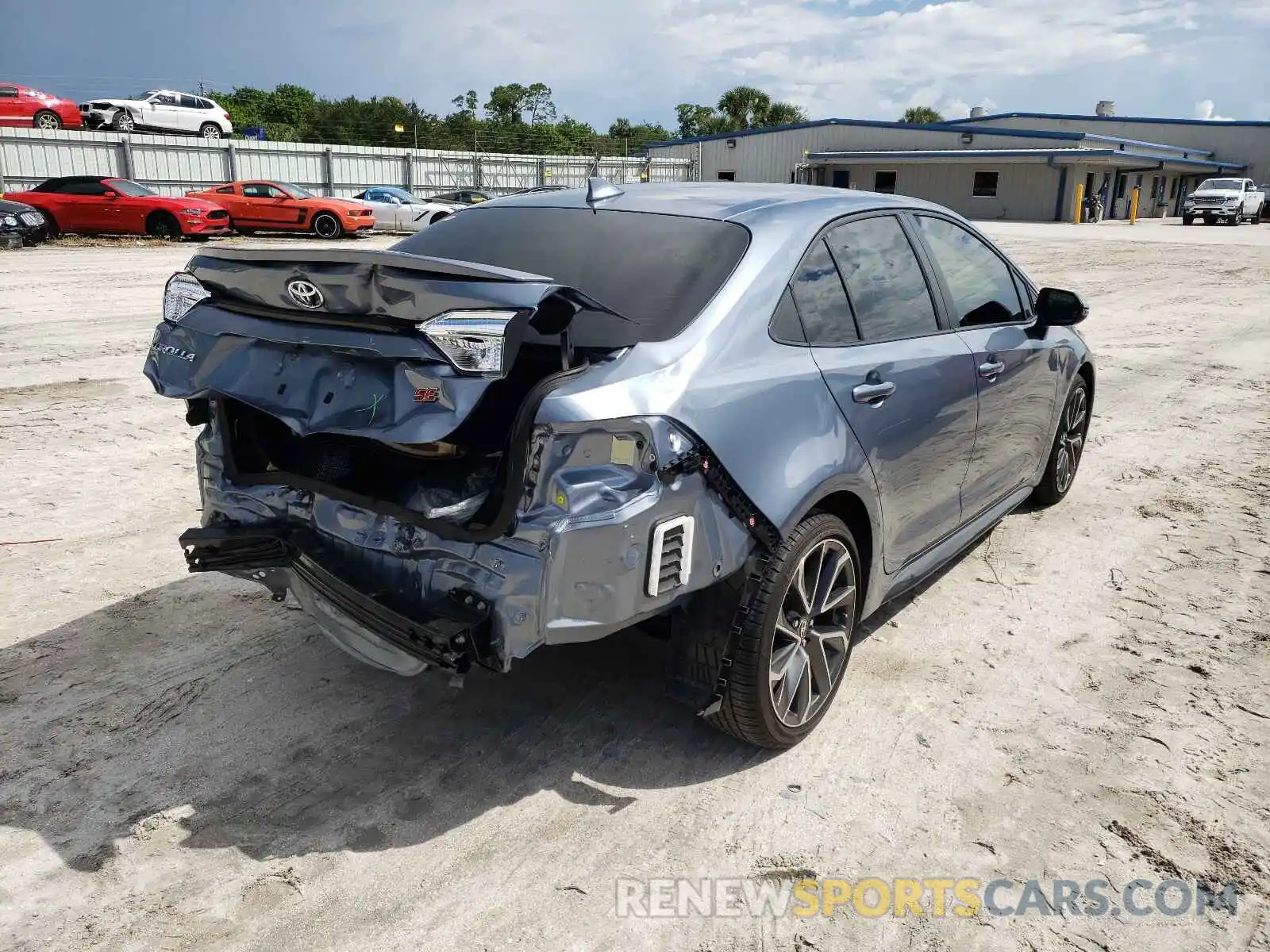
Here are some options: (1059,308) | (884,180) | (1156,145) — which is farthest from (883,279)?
(1156,145)

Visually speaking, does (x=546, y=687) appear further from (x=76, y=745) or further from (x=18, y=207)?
(x=18, y=207)

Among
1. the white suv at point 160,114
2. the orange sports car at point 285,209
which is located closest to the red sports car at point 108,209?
the orange sports car at point 285,209

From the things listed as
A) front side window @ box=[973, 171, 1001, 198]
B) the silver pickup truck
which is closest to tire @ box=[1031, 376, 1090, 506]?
the silver pickup truck

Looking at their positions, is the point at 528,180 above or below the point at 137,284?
above

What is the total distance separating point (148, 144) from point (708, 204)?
31.9 m

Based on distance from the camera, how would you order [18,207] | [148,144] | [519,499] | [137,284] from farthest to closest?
[148,144] → [18,207] → [137,284] → [519,499]

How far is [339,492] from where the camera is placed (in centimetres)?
294

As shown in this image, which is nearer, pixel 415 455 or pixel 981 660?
pixel 415 455

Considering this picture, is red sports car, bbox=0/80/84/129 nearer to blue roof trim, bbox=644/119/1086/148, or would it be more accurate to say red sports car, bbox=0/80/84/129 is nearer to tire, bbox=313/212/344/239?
tire, bbox=313/212/344/239

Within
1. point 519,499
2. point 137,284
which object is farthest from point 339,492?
point 137,284

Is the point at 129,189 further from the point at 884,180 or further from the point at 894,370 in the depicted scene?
the point at 884,180

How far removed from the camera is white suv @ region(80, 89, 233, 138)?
32344 mm

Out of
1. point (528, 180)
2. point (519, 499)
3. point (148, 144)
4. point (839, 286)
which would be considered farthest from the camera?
point (528, 180)

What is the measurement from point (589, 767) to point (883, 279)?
204 cm
